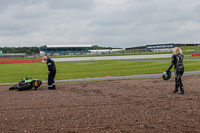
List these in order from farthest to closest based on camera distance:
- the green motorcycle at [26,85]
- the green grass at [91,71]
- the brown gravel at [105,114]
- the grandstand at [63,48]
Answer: the grandstand at [63,48] → the green grass at [91,71] → the green motorcycle at [26,85] → the brown gravel at [105,114]

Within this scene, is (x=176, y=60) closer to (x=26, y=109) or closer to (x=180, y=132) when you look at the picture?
(x=180, y=132)

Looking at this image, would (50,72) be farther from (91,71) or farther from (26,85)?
(91,71)

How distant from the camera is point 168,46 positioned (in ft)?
167

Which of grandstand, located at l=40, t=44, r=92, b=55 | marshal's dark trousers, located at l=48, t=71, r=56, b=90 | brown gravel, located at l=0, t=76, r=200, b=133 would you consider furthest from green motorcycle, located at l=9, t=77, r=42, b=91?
grandstand, located at l=40, t=44, r=92, b=55

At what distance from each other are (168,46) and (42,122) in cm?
4714

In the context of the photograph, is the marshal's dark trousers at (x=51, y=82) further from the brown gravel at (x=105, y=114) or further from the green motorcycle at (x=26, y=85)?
the brown gravel at (x=105, y=114)

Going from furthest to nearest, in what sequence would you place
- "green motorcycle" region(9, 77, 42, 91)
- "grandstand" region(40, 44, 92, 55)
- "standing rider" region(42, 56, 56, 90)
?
1. "grandstand" region(40, 44, 92, 55)
2. "standing rider" region(42, 56, 56, 90)
3. "green motorcycle" region(9, 77, 42, 91)

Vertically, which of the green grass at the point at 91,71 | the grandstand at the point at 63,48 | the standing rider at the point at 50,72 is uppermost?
the grandstand at the point at 63,48

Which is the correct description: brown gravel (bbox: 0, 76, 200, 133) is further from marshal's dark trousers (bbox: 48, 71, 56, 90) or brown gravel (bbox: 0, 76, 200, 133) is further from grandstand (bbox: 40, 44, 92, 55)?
grandstand (bbox: 40, 44, 92, 55)

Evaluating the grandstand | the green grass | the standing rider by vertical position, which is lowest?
the green grass

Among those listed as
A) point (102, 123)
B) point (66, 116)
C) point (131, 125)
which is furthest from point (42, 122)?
point (131, 125)

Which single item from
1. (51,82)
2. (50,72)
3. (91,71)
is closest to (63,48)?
(91,71)

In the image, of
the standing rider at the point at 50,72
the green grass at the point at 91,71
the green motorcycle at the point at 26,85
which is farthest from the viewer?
the green grass at the point at 91,71

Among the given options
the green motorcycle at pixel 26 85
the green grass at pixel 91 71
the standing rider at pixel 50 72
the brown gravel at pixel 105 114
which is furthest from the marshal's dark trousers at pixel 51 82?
the green grass at pixel 91 71
